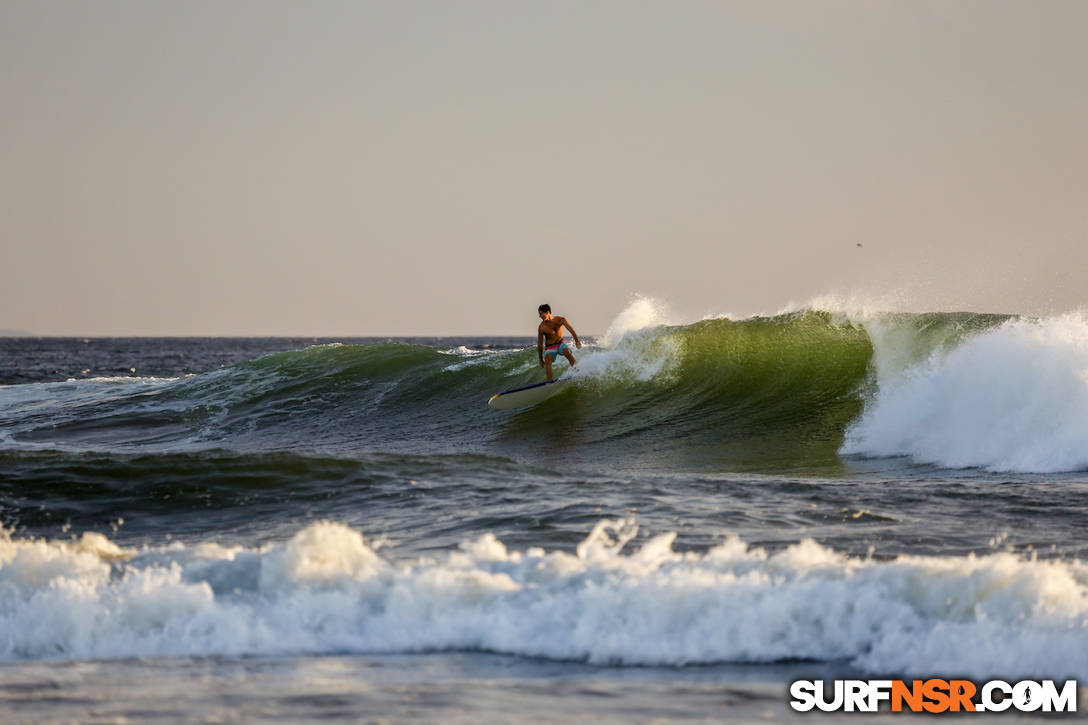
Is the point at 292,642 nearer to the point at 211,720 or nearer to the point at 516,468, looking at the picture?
the point at 211,720

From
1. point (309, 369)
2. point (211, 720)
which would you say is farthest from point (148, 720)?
point (309, 369)

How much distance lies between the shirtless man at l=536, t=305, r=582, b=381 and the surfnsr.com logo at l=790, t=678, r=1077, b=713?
11.7 m

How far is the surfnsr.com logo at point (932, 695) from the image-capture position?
4.21m

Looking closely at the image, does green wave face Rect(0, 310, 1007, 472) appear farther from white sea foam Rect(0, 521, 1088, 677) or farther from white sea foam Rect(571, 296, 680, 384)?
white sea foam Rect(0, 521, 1088, 677)

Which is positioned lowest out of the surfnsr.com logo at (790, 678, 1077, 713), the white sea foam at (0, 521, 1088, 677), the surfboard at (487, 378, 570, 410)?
the surfnsr.com logo at (790, 678, 1077, 713)

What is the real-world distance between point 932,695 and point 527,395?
12084 mm

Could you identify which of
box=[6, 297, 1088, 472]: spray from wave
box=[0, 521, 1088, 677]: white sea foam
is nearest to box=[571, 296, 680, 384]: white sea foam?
box=[6, 297, 1088, 472]: spray from wave

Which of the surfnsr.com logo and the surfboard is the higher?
the surfboard

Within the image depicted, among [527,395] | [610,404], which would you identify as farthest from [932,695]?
[527,395]

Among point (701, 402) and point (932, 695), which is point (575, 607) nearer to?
point (932, 695)

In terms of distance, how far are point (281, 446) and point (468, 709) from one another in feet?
37.6

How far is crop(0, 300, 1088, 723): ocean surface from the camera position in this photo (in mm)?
4594

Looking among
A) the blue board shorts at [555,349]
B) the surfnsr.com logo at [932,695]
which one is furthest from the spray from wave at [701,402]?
the surfnsr.com logo at [932,695]

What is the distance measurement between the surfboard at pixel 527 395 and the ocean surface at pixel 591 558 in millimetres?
991
